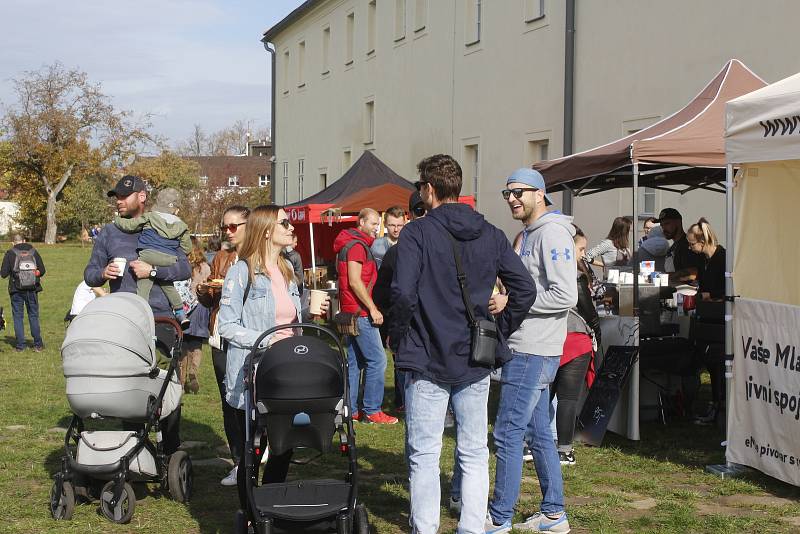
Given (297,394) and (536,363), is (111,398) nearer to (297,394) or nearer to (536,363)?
(297,394)

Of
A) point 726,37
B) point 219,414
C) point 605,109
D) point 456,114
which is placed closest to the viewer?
point 219,414

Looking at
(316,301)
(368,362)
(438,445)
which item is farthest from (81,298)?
(438,445)

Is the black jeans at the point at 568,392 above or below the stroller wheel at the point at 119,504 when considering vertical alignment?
above

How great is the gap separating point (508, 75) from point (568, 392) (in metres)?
13.8

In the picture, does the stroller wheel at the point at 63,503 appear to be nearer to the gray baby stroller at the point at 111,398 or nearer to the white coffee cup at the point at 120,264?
the gray baby stroller at the point at 111,398

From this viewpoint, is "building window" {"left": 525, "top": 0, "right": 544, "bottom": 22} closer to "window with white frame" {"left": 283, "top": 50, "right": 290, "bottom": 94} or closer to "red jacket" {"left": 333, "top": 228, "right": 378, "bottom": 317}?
"red jacket" {"left": 333, "top": 228, "right": 378, "bottom": 317}

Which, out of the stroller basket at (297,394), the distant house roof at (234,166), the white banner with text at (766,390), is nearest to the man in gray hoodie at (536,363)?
the stroller basket at (297,394)

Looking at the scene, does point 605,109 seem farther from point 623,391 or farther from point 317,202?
point 623,391

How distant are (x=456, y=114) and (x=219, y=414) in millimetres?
14409

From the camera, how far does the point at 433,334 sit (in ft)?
16.3

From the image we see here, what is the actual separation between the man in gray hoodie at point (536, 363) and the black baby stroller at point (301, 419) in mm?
867

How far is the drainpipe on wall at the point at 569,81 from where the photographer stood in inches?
706

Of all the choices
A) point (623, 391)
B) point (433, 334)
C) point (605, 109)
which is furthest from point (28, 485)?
point (605, 109)

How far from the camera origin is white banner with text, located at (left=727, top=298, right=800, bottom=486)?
6902 mm
